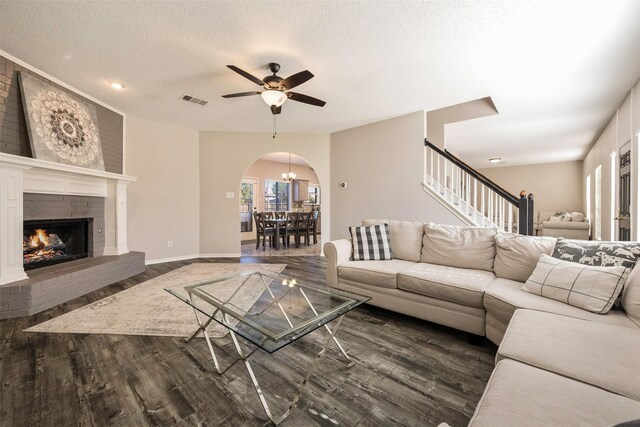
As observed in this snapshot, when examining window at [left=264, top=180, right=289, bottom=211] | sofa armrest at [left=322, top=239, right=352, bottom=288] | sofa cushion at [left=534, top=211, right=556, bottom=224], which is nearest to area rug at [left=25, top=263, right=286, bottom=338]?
sofa armrest at [left=322, top=239, right=352, bottom=288]

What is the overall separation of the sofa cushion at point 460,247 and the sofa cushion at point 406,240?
0.07 metres

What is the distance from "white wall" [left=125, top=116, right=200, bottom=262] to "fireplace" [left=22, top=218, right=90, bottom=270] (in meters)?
0.80

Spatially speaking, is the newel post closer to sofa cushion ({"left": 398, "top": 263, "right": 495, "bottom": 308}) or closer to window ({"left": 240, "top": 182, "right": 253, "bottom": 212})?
sofa cushion ({"left": 398, "top": 263, "right": 495, "bottom": 308})

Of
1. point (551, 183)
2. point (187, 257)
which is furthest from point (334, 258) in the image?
point (551, 183)

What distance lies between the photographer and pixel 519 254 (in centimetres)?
224

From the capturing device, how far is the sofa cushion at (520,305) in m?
1.52

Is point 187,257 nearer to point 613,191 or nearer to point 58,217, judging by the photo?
point 58,217

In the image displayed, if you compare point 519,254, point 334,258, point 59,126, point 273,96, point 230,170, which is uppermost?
point 273,96

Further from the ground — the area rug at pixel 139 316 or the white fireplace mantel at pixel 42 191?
the white fireplace mantel at pixel 42 191

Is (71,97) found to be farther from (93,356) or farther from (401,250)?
(401,250)

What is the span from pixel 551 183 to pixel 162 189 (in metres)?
11.4

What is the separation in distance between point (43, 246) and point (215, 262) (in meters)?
2.27

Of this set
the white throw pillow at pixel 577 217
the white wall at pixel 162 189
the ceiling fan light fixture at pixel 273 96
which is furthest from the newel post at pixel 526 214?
the white throw pillow at pixel 577 217

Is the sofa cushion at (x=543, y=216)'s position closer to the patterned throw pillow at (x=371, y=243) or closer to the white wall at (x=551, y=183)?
the white wall at (x=551, y=183)
